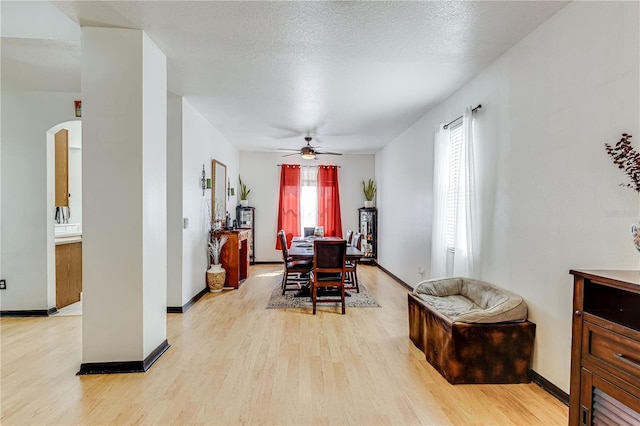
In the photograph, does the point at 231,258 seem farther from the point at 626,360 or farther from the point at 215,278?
the point at 626,360

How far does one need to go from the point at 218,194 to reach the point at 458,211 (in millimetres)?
4019

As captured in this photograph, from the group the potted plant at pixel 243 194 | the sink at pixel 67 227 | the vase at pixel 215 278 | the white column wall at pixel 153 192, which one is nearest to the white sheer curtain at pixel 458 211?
the white column wall at pixel 153 192

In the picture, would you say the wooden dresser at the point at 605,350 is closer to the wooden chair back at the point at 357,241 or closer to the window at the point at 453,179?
the window at the point at 453,179

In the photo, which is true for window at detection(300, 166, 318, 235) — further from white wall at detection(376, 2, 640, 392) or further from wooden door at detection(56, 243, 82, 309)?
white wall at detection(376, 2, 640, 392)

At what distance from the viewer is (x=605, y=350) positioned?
134 cm

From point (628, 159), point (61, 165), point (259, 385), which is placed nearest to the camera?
point (628, 159)

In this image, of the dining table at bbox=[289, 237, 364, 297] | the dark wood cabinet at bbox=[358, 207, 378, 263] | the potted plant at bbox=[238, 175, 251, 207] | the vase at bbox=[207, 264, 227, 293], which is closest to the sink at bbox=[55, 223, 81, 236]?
the vase at bbox=[207, 264, 227, 293]

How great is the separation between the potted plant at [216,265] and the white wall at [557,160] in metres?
3.77

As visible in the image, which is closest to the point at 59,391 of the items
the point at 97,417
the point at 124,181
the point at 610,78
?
the point at 97,417

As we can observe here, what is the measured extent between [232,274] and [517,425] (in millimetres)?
4169

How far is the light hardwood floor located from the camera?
6.16 ft

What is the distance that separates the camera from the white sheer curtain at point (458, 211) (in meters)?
2.99

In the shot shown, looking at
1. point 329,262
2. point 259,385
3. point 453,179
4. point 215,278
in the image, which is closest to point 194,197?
point 215,278

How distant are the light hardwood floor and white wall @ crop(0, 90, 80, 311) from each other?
0.52m
